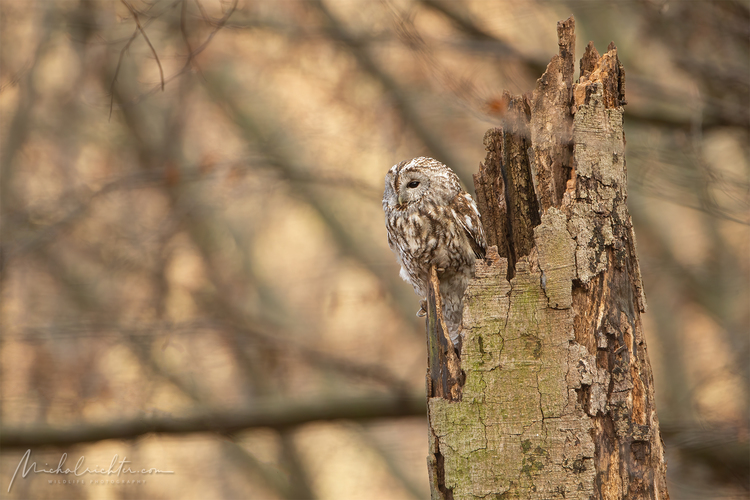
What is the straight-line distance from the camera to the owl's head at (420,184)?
3.69 metres

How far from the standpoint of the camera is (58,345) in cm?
676

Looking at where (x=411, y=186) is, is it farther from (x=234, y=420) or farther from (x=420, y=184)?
(x=234, y=420)

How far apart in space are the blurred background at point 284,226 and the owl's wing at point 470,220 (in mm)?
1696

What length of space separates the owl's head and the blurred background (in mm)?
1449

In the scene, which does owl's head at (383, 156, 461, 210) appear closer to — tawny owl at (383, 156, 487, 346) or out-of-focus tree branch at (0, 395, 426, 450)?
tawny owl at (383, 156, 487, 346)

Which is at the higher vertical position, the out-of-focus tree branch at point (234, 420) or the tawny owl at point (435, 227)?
the tawny owl at point (435, 227)

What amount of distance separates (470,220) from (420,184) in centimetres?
35

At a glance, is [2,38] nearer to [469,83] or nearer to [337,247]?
[337,247]

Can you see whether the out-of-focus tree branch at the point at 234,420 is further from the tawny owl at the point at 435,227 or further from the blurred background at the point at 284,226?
the tawny owl at the point at 435,227

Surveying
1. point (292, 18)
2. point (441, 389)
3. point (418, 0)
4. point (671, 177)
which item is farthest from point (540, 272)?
point (292, 18)

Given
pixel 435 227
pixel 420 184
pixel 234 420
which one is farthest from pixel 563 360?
pixel 234 420

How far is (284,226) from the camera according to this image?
29.1 ft

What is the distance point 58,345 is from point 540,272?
19.0ft

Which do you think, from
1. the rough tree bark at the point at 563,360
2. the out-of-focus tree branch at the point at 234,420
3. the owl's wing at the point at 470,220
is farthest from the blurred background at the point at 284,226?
the rough tree bark at the point at 563,360
